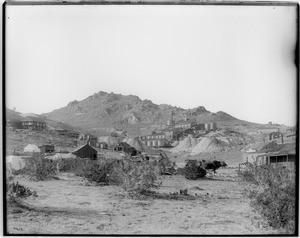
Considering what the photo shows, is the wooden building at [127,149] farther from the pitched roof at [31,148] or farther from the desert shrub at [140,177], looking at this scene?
the pitched roof at [31,148]

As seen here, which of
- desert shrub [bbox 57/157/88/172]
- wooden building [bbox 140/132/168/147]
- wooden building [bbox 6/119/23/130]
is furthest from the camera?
wooden building [bbox 140/132/168/147]

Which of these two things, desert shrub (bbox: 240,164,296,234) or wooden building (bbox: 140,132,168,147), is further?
wooden building (bbox: 140,132,168,147)

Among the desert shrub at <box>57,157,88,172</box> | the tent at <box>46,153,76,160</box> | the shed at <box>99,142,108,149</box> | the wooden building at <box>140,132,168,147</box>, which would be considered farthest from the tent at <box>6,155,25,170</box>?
the wooden building at <box>140,132,168,147</box>

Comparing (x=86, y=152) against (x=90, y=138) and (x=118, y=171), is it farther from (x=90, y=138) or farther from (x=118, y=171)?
(x=118, y=171)

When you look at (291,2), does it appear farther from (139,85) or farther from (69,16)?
(69,16)

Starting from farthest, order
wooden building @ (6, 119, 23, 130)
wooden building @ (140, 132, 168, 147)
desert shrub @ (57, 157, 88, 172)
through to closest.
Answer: wooden building @ (140, 132, 168, 147) < desert shrub @ (57, 157, 88, 172) < wooden building @ (6, 119, 23, 130)

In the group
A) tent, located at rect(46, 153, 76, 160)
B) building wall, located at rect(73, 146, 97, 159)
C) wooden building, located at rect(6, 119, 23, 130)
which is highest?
wooden building, located at rect(6, 119, 23, 130)

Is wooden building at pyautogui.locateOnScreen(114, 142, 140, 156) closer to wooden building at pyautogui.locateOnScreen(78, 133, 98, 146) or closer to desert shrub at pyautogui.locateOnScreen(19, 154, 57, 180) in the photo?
wooden building at pyautogui.locateOnScreen(78, 133, 98, 146)

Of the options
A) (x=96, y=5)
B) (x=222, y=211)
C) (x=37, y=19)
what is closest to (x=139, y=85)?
(x=96, y=5)
